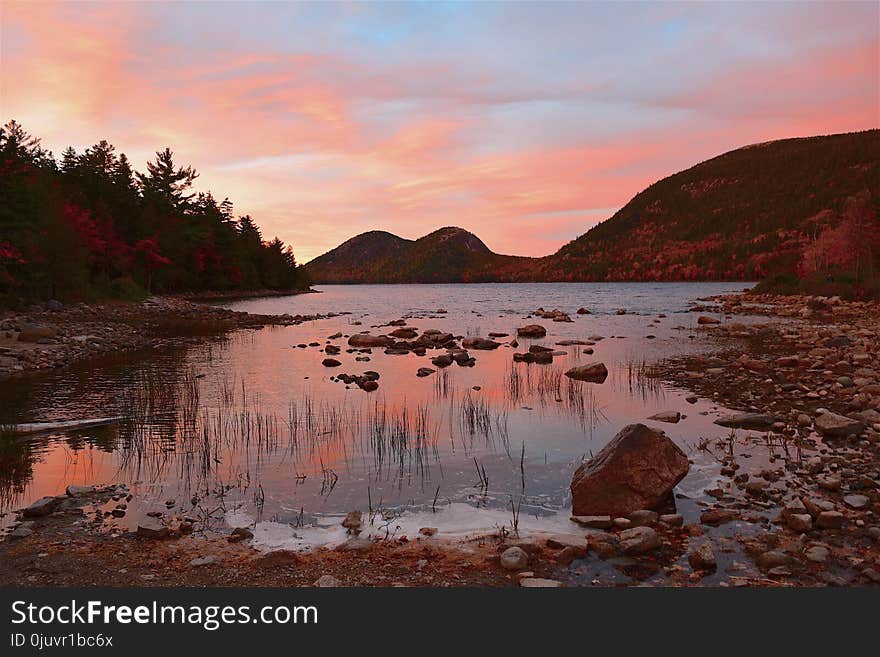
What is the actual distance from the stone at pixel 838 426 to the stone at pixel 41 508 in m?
14.6

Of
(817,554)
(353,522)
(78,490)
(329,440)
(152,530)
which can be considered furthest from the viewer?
(329,440)

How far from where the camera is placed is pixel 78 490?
9820mm

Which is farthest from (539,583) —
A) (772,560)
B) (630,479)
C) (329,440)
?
(329,440)

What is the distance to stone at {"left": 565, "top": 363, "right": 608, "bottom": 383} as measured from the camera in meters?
21.5

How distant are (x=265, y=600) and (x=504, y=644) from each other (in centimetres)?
250

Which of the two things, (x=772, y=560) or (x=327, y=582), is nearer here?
(x=327, y=582)

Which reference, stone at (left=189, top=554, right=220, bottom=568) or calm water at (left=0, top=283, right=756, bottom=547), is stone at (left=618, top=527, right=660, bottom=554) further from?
stone at (left=189, top=554, right=220, bottom=568)

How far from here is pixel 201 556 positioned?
7258mm

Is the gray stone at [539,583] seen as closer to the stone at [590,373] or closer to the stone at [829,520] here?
the stone at [829,520]

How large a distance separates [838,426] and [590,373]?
10.0 m

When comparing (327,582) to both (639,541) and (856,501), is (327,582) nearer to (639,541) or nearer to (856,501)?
(639,541)

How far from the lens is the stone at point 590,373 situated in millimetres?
21453

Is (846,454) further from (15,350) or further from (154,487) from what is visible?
(15,350)

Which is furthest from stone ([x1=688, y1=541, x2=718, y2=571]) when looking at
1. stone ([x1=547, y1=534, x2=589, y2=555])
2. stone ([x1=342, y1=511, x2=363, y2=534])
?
stone ([x1=342, y1=511, x2=363, y2=534])
